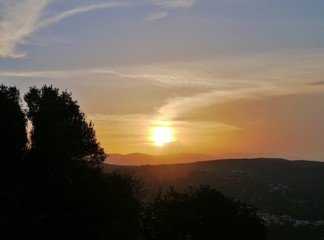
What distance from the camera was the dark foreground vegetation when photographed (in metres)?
44.0

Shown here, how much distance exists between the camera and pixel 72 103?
52.6 metres

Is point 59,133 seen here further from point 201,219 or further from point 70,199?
point 201,219

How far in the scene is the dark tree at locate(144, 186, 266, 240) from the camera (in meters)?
42.8

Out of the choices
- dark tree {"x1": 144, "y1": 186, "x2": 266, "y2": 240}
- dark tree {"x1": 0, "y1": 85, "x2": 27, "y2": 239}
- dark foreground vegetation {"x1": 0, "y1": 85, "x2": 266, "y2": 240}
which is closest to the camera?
dark tree {"x1": 144, "y1": 186, "x2": 266, "y2": 240}

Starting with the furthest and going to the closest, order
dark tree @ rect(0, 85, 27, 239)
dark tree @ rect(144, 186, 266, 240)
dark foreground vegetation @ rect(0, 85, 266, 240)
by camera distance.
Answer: dark tree @ rect(0, 85, 27, 239)
dark foreground vegetation @ rect(0, 85, 266, 240)
dark tree @ rect(144, 186, 266, 240)

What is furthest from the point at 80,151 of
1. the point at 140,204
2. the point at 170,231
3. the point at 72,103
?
the point at 170,231

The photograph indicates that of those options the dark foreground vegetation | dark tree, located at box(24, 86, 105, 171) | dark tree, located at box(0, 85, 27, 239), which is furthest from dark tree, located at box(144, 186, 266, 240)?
dark tree, located at box(0, 85, 27, 239)

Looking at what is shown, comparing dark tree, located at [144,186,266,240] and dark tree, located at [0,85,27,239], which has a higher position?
dark tree, located at [0,85,27,239]

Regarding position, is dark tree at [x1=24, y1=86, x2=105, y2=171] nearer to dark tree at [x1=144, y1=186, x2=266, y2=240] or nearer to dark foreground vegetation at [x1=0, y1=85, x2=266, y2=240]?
dark foreground vegetation at [x1=0, y1=85, x2=266, y2=240]

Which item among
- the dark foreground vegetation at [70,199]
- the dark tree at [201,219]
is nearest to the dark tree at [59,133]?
the dark foreground vegetation at [70,199]

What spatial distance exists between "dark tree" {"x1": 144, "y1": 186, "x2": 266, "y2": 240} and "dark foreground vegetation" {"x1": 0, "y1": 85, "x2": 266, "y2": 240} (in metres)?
0.10

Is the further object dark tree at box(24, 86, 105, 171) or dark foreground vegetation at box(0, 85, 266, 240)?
dark tree at box(24, 86, 105, 171)

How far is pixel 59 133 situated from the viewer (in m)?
47.8

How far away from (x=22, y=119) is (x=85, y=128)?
23.8 feet
